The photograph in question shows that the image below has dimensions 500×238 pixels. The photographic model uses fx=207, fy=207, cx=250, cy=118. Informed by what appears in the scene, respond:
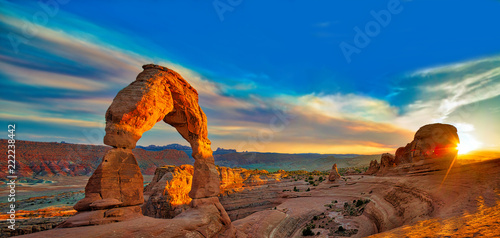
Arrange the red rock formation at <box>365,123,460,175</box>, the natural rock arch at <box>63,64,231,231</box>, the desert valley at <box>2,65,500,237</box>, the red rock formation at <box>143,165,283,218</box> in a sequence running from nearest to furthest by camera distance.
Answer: the desert valley at <box>2,65,500,237</box>, the natural rock arch at <box>63,64,231,231</box>, the red rock formation at <box>365,123,460,175</box>, the red rock formation at <box>143,165,283,218</box>

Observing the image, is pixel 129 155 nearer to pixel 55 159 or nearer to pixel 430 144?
pixel 430 144

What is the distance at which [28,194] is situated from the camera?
175ft

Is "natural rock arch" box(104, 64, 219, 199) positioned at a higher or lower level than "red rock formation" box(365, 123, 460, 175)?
higher

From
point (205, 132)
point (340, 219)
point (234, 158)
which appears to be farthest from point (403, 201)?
point (234, 158)

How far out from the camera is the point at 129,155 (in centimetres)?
1031

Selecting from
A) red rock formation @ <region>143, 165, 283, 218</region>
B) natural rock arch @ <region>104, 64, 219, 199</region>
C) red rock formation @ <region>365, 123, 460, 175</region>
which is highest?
natural rock arch @ <region>104, 64, 219, 199</region>

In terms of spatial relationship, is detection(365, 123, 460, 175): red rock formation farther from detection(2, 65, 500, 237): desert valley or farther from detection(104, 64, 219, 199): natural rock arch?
detection(104, 64, 219, 199): natural rock arch

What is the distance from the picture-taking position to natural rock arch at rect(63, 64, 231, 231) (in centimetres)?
886

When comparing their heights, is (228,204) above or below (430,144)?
below

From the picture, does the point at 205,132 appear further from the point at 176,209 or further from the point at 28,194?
the point at 28,194

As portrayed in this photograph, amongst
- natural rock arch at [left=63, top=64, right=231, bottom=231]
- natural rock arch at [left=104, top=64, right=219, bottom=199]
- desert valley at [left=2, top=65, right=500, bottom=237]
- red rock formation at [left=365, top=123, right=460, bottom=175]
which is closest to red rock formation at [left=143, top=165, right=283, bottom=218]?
desert valley at [left=2, top=65, right=500, bottom=237]

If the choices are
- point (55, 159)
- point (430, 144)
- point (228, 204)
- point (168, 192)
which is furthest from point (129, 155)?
point (55, 159)

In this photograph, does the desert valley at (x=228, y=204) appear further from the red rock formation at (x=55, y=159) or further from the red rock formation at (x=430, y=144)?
the red rock formation at (x=55, y=159)

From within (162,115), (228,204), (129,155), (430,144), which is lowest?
(228,204)
